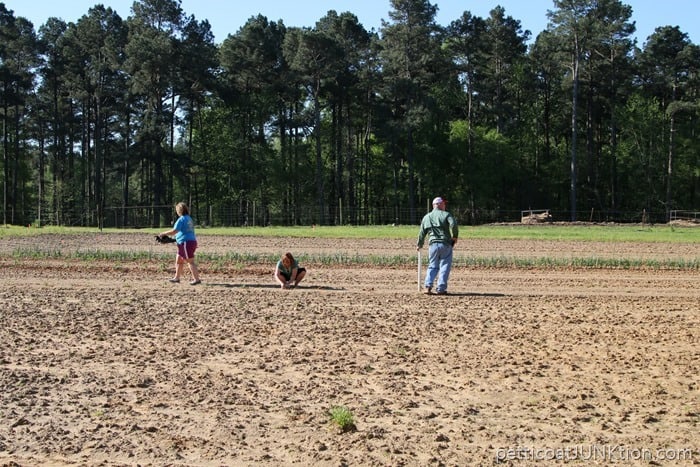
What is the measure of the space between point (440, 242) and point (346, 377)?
681 centimetres

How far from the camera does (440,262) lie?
14.2m

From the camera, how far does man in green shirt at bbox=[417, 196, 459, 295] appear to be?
13945 millimetres

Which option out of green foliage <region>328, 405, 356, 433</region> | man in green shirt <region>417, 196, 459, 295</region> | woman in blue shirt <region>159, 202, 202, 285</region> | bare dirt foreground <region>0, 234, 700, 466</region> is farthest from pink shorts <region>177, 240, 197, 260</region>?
green foliage <region>328, 405, 356, 433</region>

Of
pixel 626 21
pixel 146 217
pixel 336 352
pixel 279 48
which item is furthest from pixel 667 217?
pixel 336 352

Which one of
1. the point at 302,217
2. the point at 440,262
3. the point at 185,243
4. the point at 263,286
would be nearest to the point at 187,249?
the point at 185,243

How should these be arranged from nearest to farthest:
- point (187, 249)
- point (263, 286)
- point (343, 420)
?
1. point (343, 420)
2. point (263, 286)
3. point (187, 249)

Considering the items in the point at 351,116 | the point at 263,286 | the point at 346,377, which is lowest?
the point at 346,377

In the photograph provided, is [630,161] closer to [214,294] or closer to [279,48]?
[279,48]

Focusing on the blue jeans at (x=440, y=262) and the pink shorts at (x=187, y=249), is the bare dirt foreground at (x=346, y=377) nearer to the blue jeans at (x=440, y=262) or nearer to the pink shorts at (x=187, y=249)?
the blue jeans at (x=440, y=262)

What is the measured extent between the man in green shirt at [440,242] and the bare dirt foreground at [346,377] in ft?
1.43

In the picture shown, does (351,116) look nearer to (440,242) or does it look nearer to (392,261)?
(392,261)

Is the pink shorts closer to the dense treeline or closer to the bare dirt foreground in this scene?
the bare dirt foreground

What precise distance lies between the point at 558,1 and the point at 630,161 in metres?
18.1

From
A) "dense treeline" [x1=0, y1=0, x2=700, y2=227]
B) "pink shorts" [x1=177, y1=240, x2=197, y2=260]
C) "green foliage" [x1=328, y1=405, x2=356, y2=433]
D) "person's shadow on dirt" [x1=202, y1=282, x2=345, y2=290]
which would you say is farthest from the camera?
"dense treeline" [x1=0, y1=0, x2=700, y2=227]
